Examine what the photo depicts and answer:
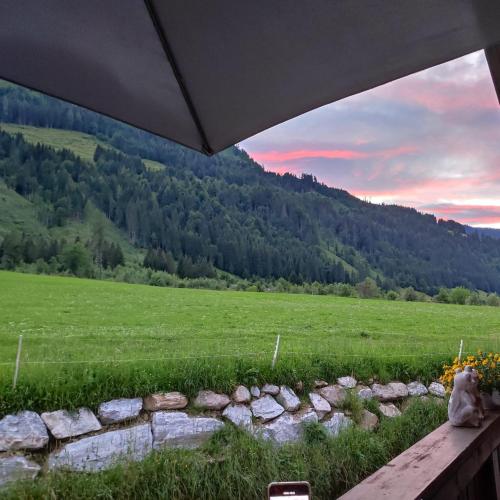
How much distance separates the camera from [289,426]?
4.02m

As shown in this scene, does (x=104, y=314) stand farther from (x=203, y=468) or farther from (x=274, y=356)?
(x=203, y=468)

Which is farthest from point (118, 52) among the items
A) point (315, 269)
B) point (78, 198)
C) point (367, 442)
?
point (78, 198)

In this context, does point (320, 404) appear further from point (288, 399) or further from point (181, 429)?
point (181, 429)

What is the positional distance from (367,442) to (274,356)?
1224 mm

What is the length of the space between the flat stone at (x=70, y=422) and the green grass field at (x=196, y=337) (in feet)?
0.30

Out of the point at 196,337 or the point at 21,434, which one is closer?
the point at 21,434

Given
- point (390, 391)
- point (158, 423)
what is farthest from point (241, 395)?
point (390, 391)

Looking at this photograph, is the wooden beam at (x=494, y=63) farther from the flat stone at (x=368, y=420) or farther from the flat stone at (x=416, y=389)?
the flat stone at (x=416, y=389)

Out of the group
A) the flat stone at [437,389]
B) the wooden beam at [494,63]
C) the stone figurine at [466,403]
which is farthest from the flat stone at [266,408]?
the wooden beam at [494,63]

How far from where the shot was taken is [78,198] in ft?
31.0

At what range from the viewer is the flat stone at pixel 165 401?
11.8 feet

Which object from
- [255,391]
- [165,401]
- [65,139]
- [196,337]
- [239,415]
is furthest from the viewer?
[65,139]

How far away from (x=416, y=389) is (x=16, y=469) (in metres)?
3.67

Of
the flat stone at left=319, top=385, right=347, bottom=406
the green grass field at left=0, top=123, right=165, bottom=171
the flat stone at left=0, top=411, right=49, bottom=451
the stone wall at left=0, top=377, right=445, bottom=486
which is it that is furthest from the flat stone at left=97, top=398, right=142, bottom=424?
the green grass field at left=0, top=123, right=165, bottom=171
